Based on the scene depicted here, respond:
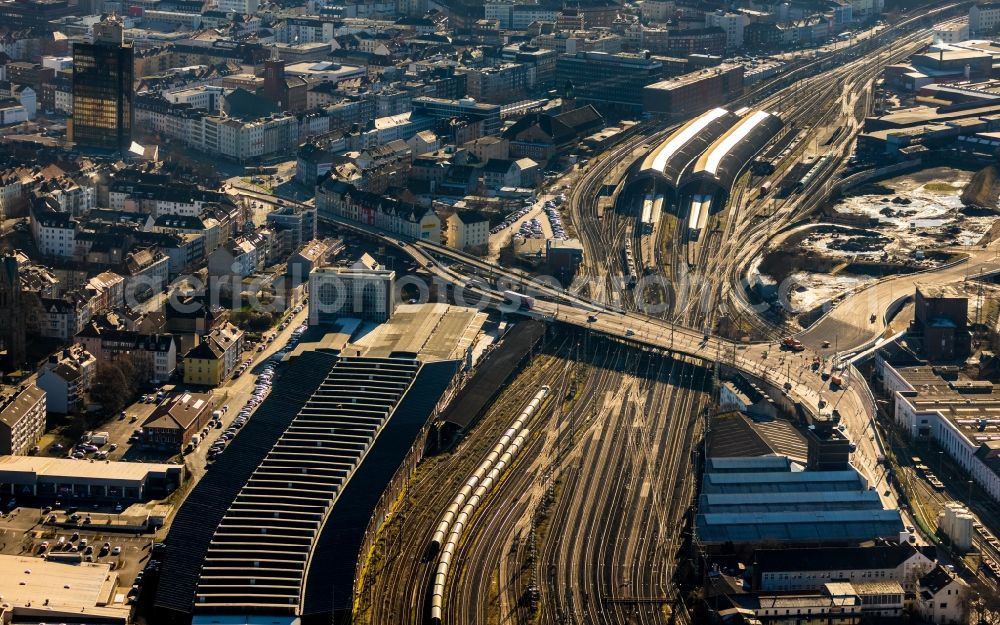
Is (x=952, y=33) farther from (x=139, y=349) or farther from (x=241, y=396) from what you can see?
(x=139, y=349)

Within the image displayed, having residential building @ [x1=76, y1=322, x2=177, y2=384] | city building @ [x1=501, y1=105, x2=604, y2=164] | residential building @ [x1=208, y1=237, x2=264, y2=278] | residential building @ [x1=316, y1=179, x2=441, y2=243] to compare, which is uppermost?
city building @ [x1=501, y1=105, x2=604, y2=164]

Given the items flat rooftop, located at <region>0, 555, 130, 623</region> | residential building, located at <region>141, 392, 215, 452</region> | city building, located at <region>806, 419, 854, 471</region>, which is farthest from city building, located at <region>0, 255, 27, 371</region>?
city building, located at <region>806, 419, 854, 471</region>

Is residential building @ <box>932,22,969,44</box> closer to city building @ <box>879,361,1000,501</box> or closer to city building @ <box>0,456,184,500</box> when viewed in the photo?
city building @ <box>879,361,1000,501</box>

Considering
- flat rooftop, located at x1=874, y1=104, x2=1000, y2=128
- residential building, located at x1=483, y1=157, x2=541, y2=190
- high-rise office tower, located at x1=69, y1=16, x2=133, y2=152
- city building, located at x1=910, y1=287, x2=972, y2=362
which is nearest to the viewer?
city building, located at x1=910, y1=287, x2=972, y2=362

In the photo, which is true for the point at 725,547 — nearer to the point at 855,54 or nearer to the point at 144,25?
the point at 855,54

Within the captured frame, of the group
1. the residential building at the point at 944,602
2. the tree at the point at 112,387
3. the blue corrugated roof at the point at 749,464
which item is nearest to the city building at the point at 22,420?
the tree at the point at 112,387

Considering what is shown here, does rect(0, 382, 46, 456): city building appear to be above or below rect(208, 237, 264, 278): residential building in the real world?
below

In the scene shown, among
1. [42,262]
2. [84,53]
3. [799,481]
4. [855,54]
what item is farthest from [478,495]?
[855,54]

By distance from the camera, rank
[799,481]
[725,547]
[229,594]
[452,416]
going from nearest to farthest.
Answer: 1. [229,594]
2. [725,547]
3. [799,481]
4. [452,416]

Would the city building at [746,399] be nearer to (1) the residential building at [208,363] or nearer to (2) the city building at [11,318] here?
(1) the residential building at [208,363]
